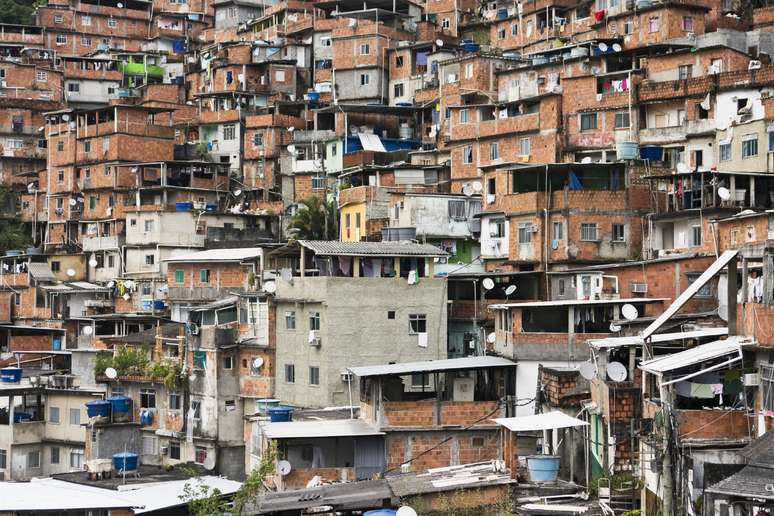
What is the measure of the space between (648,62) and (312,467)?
84.7 ft

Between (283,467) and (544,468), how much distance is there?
897 centimetres

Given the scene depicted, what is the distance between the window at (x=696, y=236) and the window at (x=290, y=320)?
13218 millimetres

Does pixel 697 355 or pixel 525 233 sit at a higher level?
pixel 525 233

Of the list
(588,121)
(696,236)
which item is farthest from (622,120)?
(696,236)

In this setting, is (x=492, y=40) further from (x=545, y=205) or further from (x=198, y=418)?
(x=198, y=418)

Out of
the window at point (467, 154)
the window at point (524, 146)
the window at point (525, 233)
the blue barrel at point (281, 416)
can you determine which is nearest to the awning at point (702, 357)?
the blue barrel at point (281, 416)

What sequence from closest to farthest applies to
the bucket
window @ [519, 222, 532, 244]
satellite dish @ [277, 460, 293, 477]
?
satellite dish @ [277, 460, 293, 477] < window @ [519, 222, 532, 244] < the bucket

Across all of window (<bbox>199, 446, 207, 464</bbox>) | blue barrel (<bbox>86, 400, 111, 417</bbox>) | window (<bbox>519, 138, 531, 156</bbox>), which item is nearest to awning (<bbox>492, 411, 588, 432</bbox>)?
window (<bbox>199, 446, 207, 464</bbox>)

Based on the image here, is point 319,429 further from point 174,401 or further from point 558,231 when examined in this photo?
point 558,231

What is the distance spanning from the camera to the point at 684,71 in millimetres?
55000

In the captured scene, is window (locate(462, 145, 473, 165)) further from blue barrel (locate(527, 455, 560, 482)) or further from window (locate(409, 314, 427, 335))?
blue barrel (locate(527, 455, 560, 482))

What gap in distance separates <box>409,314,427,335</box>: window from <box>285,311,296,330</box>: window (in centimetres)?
397

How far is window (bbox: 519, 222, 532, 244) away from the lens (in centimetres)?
5056

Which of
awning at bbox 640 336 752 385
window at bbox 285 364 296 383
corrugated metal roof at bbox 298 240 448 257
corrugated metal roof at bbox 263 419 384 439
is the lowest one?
corrugated metal roof at bbox 263 419 384 439
